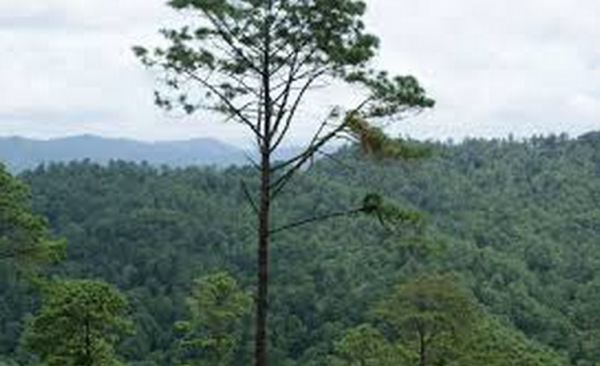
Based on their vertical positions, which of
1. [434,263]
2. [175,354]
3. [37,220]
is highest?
[37,220]

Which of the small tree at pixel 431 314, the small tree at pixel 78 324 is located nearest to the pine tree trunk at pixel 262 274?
the small tree at pixel 78 324

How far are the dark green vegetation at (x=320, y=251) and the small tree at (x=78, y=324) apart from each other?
39.2m

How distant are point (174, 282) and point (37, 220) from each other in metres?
112

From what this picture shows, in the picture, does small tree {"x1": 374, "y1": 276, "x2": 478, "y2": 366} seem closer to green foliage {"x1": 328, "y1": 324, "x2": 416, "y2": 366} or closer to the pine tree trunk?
green foliage {"x1": 328, "y1": 324, "x2": 416, "y2": 366}

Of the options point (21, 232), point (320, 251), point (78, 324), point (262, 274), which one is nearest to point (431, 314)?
point (78, 324)

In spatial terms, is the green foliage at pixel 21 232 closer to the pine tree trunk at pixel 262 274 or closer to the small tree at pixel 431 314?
the pine tree trunk at pixel 262 274

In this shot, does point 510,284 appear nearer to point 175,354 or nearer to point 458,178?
point 175,354

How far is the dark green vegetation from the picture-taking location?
113 meters

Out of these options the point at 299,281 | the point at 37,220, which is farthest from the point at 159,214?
the point at 37,220

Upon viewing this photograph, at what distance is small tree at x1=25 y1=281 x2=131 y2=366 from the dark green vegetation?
39.2 m

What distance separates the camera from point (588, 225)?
6314 inches

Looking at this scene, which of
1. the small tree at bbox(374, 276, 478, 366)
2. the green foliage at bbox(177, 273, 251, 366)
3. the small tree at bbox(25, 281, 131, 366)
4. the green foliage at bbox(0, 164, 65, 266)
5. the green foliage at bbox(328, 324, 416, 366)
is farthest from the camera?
the green foliage at bbox(328, 324, 416, 366)

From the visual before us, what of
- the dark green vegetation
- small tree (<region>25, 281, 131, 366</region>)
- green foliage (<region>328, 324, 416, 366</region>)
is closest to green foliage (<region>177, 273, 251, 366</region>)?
green foliage (<region>328, 324, 416, 366</region>)

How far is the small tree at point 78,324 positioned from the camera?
104 ft
